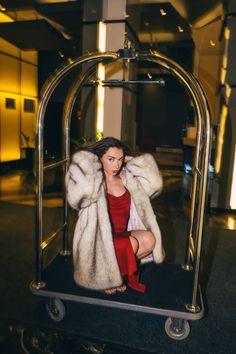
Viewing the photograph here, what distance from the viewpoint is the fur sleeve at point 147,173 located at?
6.85 ft

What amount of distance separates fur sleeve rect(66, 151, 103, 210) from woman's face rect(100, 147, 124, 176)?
4.4 inches

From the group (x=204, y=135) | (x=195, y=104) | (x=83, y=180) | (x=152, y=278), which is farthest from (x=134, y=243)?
(x=195, y=104)

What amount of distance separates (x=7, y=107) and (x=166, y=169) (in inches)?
177

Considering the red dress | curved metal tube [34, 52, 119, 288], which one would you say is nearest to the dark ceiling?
curved metal tube [34, 52, 119, 288]

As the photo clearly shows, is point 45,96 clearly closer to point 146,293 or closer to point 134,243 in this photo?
point 134,243

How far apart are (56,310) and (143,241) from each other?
71cm

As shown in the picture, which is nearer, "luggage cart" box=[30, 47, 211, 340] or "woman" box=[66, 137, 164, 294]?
"luggage cart" box=[30, 47, 211, 340]

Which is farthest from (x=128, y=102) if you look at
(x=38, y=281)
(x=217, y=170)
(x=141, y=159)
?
(x=38, y=281)

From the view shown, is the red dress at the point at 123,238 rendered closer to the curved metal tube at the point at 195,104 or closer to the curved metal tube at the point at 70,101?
the curved metal tube at the point at 195,104

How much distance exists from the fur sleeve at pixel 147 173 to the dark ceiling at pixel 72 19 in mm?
3630

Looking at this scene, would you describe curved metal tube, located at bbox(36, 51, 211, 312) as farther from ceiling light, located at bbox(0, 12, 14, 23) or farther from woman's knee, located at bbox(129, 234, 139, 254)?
ceiling light, located at bbox(0, 12, 14, 23)

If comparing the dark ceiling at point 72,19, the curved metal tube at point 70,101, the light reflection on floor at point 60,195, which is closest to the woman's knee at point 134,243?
the curved metal tube at point 70,101

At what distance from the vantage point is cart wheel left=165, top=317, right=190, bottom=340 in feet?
6.05

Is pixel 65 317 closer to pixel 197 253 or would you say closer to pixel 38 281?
pixel 38 281
